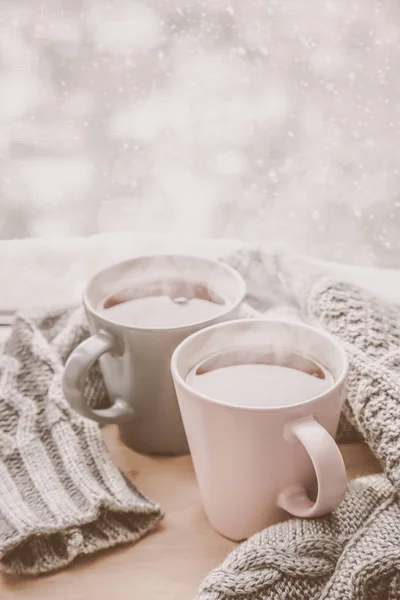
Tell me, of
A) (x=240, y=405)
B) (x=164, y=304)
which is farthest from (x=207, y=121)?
(x=240, y=405)

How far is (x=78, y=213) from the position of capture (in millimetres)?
706

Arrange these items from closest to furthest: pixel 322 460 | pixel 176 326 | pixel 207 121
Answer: pixel 322 460 < pixel 176 326 < pixel 207 121

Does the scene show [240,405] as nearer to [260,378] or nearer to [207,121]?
[260,378]

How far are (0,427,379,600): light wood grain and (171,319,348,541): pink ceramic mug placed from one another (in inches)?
0.8

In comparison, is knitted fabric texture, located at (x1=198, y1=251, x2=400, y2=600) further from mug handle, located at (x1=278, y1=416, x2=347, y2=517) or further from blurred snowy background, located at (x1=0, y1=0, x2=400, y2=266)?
blurred snowy background, located at (x1=0, y1=0, x2=400, y2=266)

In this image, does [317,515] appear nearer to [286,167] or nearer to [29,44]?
[286,167]

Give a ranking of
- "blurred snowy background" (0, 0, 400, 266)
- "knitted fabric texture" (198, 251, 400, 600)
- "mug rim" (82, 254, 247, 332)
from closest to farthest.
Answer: "knitted fabric texture" (198, 251, 400, 600)
"mug rim" (82, 254, 247, 332)
"blurred snowy background" (0, 0, 400, 266)

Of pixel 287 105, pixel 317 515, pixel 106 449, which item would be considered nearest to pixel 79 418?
pixel 106 449

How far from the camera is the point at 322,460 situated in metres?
0.40

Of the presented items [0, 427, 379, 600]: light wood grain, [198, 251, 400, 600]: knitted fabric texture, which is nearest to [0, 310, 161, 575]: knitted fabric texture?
[0, 427, 379, 600]: light wood grain

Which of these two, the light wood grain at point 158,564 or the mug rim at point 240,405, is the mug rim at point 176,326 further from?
the light wood grain at point 158,564

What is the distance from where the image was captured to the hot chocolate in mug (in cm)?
51

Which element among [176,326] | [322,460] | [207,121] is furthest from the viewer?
[207,121]

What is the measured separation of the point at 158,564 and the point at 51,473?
0.12m
